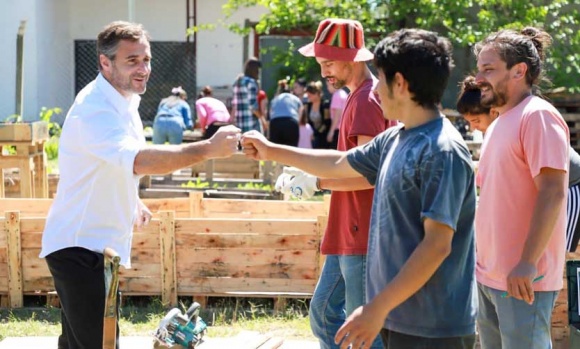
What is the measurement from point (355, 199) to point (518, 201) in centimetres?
75

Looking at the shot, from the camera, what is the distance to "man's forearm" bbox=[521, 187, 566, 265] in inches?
133

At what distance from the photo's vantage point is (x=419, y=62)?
9.49 ft

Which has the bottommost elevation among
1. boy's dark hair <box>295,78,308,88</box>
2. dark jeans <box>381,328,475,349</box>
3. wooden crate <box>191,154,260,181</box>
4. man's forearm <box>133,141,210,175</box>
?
wooden crate <box>191,154,260,181</box>

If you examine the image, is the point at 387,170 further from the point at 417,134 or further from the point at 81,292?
the point at 81,292

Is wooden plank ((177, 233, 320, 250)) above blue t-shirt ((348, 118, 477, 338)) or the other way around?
the other way around

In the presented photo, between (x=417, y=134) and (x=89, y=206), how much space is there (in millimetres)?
1628

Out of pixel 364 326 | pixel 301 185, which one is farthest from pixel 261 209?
pixel 364 326

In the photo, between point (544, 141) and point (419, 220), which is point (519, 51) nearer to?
point (544, 141)

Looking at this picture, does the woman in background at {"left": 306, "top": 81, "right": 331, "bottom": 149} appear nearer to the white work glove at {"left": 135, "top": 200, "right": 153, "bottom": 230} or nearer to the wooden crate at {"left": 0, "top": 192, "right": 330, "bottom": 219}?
the wooden crate at {"left": 0, "top": 192, "right": 330, "bottom": 219}

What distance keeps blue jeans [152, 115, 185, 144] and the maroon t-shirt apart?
33.2ft

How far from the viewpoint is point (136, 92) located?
4.17 metres

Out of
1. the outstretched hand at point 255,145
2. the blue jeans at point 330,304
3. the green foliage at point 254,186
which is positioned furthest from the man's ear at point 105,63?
the green foliage at point 254,186

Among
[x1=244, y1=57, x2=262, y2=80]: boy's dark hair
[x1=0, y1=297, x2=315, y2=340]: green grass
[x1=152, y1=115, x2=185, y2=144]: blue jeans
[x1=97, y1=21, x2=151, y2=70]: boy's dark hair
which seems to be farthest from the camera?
[x1=152, y1=115, x2=185, y2=144]: blue jeans

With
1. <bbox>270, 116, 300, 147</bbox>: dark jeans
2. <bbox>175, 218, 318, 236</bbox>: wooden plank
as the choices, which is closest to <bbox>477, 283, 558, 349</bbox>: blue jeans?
<bbox>175, 218, 318, 236</bbox>: wooden plank
